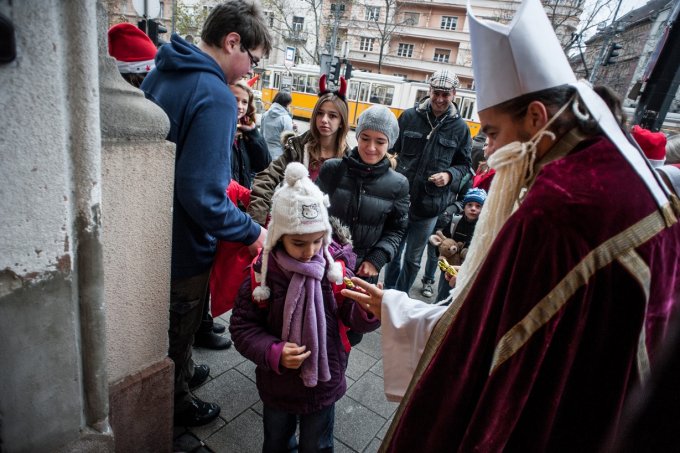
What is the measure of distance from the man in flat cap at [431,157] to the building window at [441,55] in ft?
126

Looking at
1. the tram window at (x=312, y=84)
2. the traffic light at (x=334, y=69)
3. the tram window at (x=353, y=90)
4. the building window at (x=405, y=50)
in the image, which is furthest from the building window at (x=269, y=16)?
the building window at (x=405, y=50)

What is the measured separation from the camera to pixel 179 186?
1.70 meters

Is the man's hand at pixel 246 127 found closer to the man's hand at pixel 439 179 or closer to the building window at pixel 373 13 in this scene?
the man's hand at pixel 439 179

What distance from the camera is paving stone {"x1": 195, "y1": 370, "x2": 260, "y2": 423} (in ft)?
7.90

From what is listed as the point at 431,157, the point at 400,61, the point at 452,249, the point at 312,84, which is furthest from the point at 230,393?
the point at 400,61

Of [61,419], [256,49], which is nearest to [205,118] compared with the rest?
[256,49]

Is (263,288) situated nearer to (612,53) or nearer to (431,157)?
(431,157)

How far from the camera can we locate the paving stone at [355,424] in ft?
7.57

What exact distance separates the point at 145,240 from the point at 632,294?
65.5 inches

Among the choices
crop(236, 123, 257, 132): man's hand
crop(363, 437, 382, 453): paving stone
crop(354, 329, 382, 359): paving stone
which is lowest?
crop(354, 329, 382, 359): paving stone

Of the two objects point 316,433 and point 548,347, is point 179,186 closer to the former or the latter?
point 316,433

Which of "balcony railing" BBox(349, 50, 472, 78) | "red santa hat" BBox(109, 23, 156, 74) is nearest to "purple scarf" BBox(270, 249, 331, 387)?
"red santa hat" BBox(109, 23, 156, 74)

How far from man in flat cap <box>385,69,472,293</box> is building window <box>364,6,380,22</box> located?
1334 inches

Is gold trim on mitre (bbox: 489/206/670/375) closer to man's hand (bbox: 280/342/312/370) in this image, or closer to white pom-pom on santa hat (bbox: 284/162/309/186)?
man's hand (bbox: 280/342/312/370)
